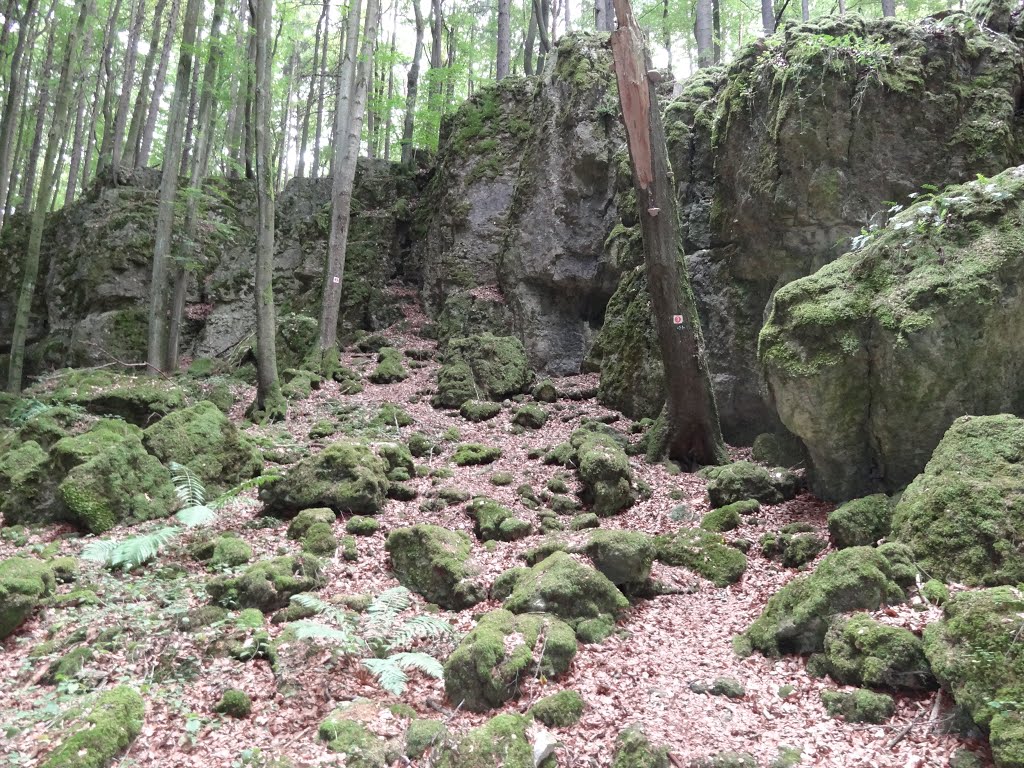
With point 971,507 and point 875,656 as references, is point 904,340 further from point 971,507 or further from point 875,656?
point 875,656

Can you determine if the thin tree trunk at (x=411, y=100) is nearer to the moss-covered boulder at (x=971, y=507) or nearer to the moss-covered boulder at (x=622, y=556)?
the moss-covered boulder at (x=622, y=556)

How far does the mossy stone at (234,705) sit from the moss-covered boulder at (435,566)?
1.99m

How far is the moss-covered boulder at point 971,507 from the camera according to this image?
4562 mm

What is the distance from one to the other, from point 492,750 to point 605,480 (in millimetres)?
4749

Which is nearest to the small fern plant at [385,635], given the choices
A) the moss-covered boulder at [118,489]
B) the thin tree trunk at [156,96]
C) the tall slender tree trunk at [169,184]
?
the moss-covered boulder at [118,489]

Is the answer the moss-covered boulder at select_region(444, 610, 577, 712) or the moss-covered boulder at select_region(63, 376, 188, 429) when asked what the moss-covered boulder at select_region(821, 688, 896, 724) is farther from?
the moss-covered boulder at select_region(63, 376, 188, 429)

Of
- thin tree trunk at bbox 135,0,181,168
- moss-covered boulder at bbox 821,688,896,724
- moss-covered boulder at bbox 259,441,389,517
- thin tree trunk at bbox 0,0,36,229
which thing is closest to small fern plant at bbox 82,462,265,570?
moss-covered boulder at bbox 259,441,389,517

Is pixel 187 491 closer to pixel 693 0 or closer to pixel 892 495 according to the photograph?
pixel 892 495

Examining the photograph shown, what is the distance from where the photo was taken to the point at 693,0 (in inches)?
933

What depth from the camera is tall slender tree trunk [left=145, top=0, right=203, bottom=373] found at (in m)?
13.7

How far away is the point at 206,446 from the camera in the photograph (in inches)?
311

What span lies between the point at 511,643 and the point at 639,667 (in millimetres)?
991

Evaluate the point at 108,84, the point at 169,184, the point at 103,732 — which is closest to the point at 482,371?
the point at 169,184

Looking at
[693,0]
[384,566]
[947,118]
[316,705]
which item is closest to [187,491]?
[384,566]
